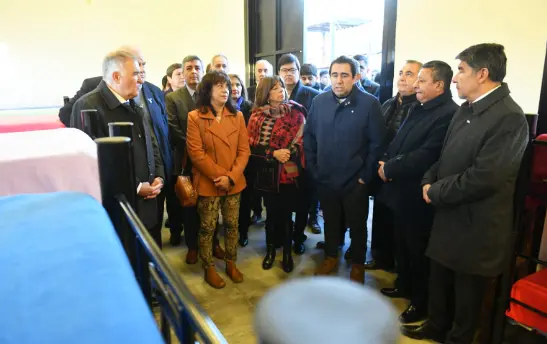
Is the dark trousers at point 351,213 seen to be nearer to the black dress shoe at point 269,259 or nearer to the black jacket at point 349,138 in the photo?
the black jacket at point 349,138

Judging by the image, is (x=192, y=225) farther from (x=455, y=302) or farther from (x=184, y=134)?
(x=455, y=302)

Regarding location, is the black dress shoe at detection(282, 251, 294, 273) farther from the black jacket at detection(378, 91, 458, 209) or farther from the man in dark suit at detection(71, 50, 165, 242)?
the man in dark suit at detection(71, 50, 165, 242)

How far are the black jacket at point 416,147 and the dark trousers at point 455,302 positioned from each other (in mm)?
455

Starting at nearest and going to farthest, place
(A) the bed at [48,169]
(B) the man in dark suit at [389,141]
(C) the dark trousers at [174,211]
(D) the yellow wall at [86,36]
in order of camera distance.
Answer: (A) the bed at [48,169] < (B) the man in dark suit at [389,141] < (C) the dark trousers at [174,211] < (D) the yellow wall at [86,36]

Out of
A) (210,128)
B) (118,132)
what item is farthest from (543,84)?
(118,132)

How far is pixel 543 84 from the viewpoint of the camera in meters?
2.33

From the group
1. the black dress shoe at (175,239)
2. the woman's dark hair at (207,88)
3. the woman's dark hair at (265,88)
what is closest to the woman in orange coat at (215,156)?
the woman's dark hair at (207,88)

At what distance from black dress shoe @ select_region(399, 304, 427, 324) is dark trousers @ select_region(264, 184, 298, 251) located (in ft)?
3.07

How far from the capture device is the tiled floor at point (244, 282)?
227cm

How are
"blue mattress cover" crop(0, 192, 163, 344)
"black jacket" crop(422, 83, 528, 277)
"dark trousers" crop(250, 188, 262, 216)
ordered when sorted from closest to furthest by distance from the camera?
"blue mattress cover" crop(0, 192, 163, 344) → "black jacket" crop(422, 83, 528, 277) → "dark trousers" crop(250, 188, 262, 216)

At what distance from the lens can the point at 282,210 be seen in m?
2.89

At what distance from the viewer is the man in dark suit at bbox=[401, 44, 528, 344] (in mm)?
1691

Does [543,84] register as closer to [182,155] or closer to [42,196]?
[182,155]

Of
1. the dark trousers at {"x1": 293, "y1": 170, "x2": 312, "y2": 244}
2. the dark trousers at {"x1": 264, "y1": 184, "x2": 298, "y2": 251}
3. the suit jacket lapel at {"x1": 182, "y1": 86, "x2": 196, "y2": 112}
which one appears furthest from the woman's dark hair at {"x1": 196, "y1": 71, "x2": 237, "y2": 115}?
the dark trousers at {"x1": 293, "y1": 170, "x2": 312, "y2": 244}
